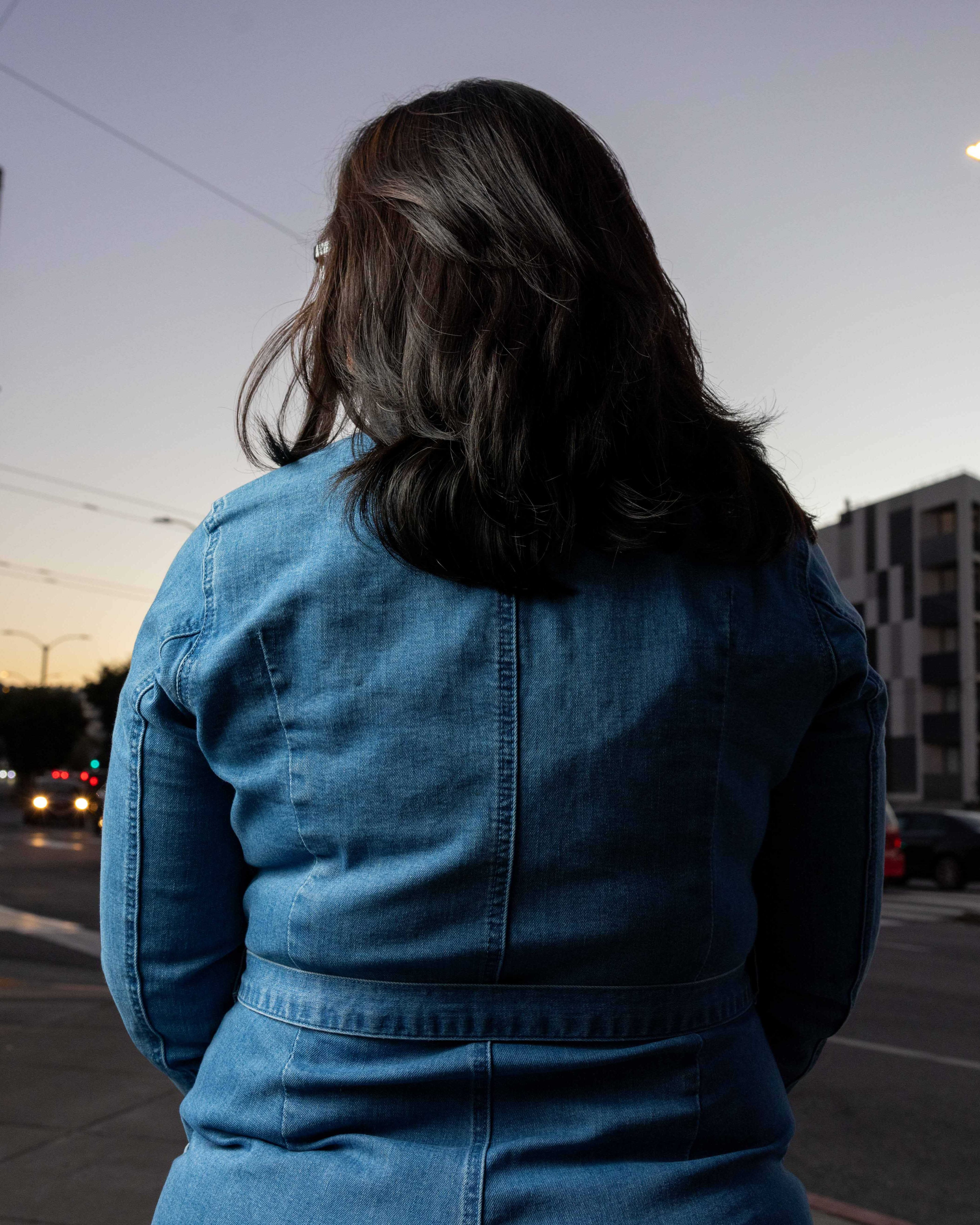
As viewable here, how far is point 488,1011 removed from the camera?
36.4 inches

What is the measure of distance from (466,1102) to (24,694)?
73.6m

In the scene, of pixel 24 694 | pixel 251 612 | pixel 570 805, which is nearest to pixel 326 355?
pixel 251 612

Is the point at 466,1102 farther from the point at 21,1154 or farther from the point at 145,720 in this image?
the point at 21,1154

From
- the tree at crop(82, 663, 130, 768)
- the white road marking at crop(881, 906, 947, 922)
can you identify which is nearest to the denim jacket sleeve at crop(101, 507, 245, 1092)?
the white road marking at crop(881, 906, 947, 922)

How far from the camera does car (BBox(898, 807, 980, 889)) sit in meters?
17.4

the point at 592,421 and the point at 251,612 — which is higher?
the point at 592,421

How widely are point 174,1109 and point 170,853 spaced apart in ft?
12.7

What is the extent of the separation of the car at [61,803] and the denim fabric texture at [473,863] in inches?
1586

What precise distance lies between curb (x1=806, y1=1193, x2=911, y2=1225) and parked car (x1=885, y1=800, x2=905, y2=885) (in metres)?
13.3

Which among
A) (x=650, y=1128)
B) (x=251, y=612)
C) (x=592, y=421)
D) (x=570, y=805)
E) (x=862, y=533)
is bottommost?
(x=650, y=1128)

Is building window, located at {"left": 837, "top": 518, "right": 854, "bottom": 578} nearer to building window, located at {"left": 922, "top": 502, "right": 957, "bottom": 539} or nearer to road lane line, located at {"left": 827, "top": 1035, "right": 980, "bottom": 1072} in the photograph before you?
building window, located at {"left": 922, "top": 502, "right": 957, "bottom": 539}

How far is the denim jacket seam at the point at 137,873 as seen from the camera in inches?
41.0

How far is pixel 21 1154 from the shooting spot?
379 cm

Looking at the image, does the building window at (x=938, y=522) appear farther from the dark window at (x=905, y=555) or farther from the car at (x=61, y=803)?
the car at (x=61, y=803)
